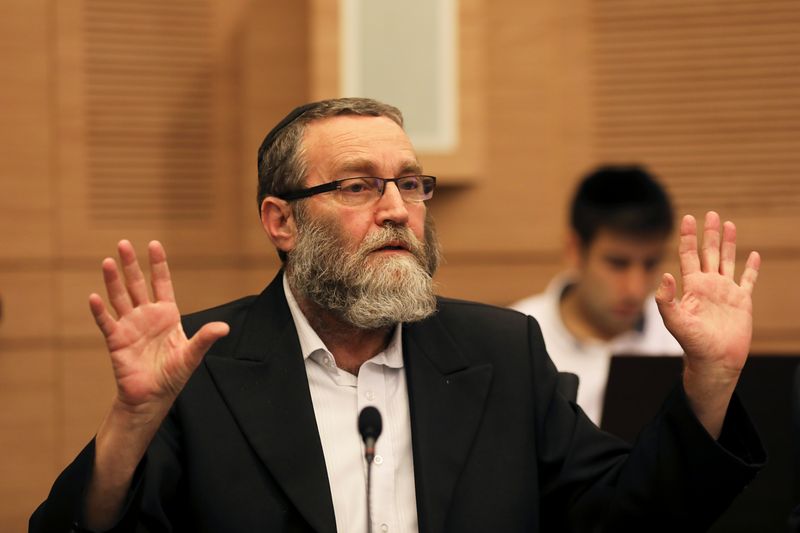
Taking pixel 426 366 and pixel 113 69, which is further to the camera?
pixel 113 69

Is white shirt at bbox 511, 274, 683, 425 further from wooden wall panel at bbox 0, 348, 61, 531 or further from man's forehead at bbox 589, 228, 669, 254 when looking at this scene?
wooden wall panel at bbox 0, 348, 61, 531

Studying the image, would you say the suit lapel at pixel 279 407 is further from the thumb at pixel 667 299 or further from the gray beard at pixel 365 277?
the thumb at pixel 667 299

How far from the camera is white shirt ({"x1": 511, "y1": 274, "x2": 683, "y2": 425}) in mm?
4180

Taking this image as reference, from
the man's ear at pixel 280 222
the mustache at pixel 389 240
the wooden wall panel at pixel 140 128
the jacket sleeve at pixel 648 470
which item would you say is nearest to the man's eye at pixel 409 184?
the mustache at pixel 389 240

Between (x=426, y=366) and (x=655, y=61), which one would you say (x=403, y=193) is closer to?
(x=426, y=366)

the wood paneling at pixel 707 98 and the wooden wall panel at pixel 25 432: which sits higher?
the wood paneling at pixel 707 98

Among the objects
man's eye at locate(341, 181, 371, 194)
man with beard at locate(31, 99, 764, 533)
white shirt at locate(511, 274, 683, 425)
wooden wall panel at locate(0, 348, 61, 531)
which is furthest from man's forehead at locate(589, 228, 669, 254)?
wooden wall panel at locate(0, 348, 61, 531)

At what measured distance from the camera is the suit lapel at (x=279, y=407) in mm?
2084

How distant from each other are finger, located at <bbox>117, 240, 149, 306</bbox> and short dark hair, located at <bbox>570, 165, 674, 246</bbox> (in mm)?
2610

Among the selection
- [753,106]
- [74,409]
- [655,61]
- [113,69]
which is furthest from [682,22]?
[74,409]

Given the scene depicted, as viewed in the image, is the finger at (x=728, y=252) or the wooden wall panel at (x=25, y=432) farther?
the wooden wall panel at (x=25, y=432)

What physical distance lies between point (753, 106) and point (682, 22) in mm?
521

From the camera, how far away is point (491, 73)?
194 inches

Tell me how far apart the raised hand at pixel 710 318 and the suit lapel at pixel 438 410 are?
0.48 meters
